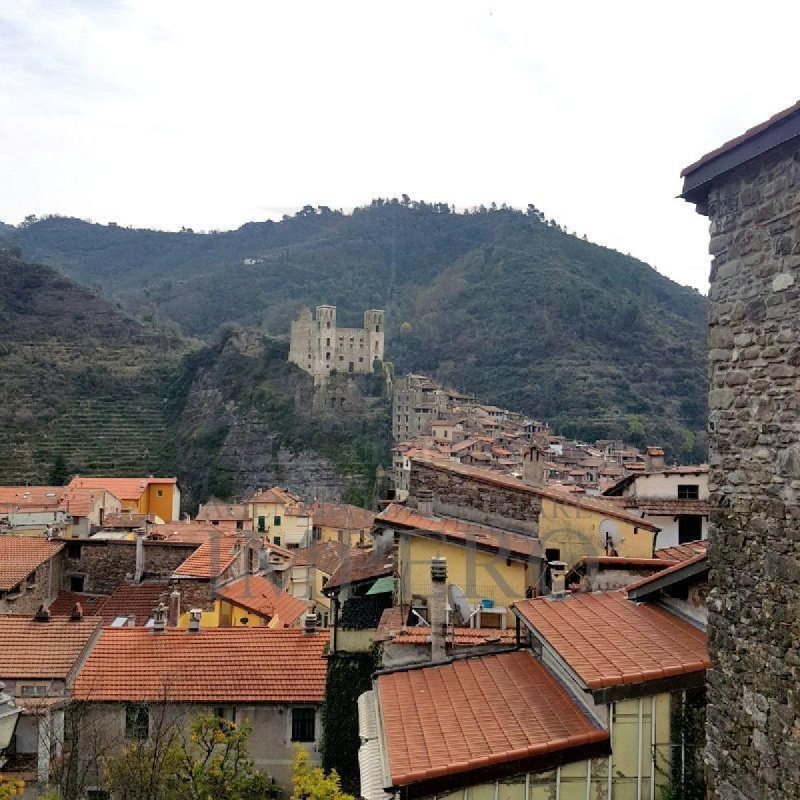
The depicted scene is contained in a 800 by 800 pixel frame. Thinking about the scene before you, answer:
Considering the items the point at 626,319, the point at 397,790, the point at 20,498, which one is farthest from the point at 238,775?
the point at 626,319

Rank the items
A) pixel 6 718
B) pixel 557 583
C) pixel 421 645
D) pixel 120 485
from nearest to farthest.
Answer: pixel 6 718, pixel 557 583, pixel 421 645, pixel 120 485

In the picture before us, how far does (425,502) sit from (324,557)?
2290 centimetres

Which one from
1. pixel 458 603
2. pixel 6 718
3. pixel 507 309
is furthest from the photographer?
pixel 507 309

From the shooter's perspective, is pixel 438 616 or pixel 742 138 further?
pixel 438 616

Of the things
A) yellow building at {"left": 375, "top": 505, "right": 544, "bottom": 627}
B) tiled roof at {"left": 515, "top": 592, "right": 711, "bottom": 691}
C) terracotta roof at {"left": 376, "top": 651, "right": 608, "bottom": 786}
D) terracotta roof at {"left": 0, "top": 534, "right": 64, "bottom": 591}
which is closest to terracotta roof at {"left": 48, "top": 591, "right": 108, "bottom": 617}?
→ terracotta roof at {"left": 0, "top": 534, "right": 64, "bottom": 591}

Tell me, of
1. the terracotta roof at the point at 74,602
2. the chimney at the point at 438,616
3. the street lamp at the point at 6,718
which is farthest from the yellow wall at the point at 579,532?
the terracotta roof at the point at 74,602

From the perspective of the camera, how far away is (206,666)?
47.7 feet

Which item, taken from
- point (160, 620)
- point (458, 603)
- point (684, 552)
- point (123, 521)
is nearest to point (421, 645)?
point (458, 603)

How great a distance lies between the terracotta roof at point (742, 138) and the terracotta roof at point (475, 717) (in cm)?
401

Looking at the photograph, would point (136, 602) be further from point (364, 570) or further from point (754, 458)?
point (754, 458)

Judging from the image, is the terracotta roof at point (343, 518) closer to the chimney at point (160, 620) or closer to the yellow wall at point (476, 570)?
the chimney at point (160, 620)

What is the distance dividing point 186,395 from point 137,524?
216 ft

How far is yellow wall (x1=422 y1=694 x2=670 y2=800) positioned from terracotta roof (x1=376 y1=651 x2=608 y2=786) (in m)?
0.17

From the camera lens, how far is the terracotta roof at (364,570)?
573 inches
